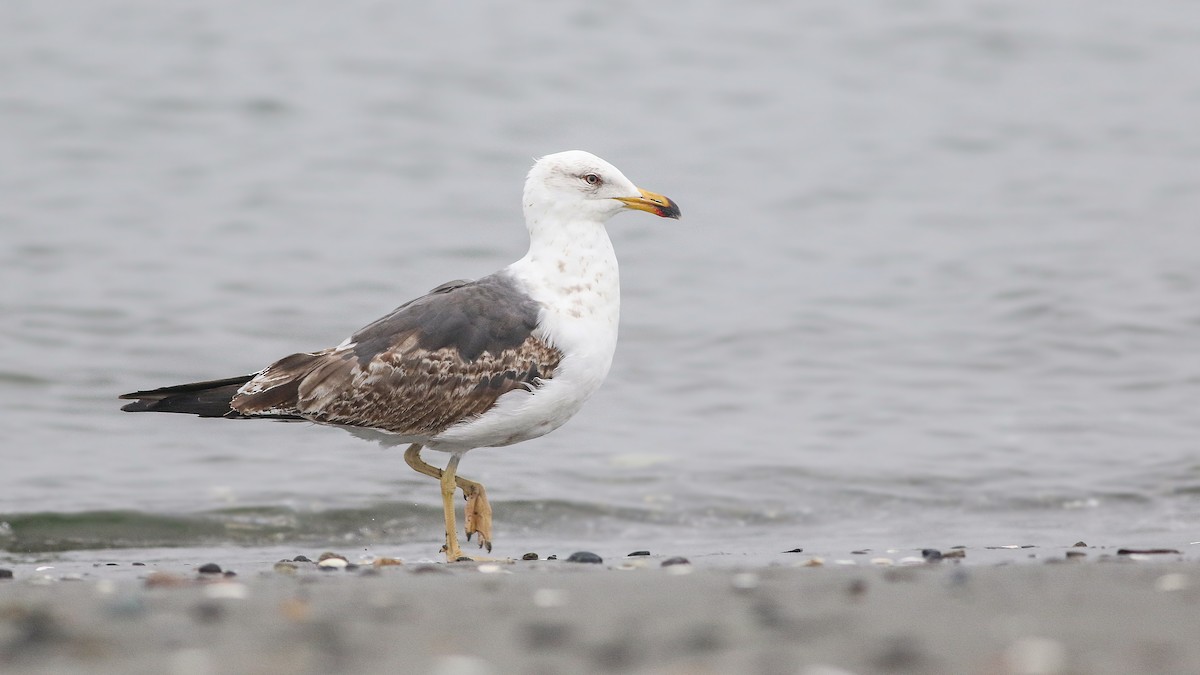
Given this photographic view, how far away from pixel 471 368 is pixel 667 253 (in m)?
8.39

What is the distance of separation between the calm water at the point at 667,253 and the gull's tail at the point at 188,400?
1.43 metres

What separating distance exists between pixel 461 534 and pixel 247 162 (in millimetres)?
9148

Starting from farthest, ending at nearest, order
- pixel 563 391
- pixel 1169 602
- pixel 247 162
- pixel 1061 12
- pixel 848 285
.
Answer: pixel 1061 12 < pixel 247 162 < pixel 848 285 < pixel 563 391 < pixel 1169 602

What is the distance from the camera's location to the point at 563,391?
7.07 metres

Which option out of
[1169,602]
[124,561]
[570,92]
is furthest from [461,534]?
[570,92]

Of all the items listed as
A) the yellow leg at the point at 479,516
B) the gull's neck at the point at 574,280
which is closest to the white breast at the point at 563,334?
the gull's neck at the point at 574,280

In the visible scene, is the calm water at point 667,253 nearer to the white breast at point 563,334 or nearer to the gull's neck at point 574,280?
the white breast at point 563,334

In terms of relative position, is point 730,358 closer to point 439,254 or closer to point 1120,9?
point 439,254

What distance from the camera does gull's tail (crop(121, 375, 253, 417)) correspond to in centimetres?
729

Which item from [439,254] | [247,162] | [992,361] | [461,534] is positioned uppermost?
[247,162]

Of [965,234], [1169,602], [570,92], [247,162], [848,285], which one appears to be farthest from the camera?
[570,92]

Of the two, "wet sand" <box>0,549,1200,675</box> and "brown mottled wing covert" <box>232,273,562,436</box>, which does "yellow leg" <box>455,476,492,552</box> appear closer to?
"brown mottled wing covert" <box>232,273,562,436</box>

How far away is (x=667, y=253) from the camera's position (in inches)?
606

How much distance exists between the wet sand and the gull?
5.31 ft
